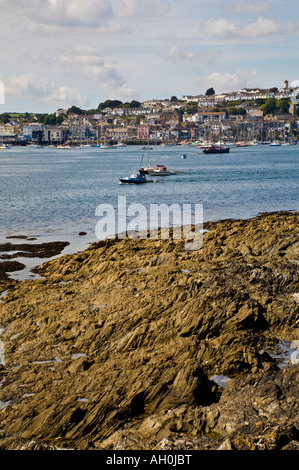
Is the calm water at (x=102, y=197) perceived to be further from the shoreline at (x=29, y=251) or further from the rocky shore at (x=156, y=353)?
the rocky shore at (x=156, y=353)

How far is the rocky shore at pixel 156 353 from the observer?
8406 mm

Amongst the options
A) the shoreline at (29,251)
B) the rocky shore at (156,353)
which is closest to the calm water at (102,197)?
the shoreline at (29,251)

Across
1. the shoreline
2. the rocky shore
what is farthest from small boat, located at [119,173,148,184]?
the rocky shore

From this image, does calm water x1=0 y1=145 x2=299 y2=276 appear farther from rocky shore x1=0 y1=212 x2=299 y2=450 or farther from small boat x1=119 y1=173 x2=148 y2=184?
rocky shore x1=0 y1=212 x2=299 y2=450

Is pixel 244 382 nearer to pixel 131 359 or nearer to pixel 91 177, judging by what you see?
pixel 131 359

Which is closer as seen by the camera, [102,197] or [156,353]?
[156,353]

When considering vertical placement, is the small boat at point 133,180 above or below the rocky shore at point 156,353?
above

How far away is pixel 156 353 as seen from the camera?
10969 mm

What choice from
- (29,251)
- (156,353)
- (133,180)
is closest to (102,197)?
(133,180)

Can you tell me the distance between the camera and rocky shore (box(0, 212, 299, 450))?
8406 mm

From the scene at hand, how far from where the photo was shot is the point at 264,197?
42625 mm

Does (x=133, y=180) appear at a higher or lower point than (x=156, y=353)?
higher

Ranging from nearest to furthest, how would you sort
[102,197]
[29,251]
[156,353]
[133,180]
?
[156,353], [29,251], [102,197], [133,180]

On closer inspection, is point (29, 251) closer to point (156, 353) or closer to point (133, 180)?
point (156, 353)
